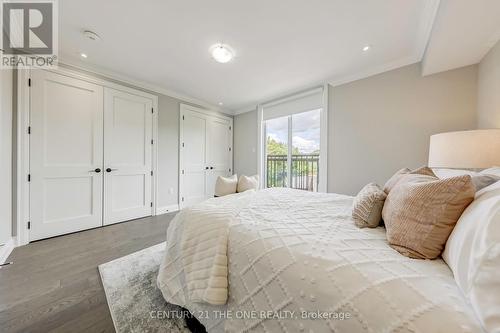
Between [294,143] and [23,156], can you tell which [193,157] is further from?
[23,156]

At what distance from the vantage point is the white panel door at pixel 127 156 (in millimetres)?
2918

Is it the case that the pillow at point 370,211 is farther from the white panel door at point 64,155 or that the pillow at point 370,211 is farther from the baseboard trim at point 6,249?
the white panel door at point 64,155

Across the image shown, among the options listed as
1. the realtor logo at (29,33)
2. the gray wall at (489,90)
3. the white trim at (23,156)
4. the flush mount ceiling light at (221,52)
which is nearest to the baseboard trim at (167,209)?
the white trim at (23,156)

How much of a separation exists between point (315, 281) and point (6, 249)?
10.3 ft

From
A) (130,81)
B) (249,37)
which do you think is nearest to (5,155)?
(130,81)

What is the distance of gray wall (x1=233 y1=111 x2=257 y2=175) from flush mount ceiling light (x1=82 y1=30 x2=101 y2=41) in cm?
301

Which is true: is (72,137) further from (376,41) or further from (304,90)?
(376,41)

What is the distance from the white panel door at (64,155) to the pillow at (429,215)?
3606 millimetres

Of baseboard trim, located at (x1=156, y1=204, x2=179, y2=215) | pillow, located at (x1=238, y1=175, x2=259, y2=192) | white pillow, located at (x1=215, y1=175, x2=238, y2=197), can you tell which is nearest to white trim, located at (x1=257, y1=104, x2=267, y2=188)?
pillow, located at (x1=238, y1=175, x2=259, y2=192)

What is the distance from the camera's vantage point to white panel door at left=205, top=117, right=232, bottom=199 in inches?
175

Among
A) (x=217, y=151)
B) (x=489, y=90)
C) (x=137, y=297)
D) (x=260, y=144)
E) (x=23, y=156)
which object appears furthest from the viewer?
(x=217, y=151)

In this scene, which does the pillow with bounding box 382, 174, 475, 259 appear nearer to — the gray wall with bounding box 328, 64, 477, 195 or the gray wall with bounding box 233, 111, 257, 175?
the gray wall with bounding box 328, 64, 477, 195

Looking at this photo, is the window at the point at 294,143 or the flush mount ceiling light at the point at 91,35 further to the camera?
the window at the point at 294,143

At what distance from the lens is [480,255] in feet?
1.64
